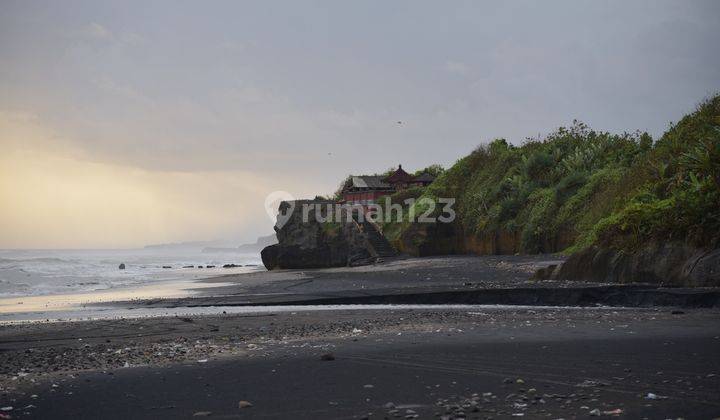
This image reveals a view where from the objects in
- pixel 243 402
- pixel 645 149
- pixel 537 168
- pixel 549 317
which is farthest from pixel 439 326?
pixel 537 168

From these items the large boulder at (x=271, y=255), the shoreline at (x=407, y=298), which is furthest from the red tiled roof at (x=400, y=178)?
the shoreline at (x=407, y=298)

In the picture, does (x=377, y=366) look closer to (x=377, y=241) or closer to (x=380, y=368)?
(x=380, y=368)

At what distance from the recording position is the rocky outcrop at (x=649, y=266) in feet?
49.1

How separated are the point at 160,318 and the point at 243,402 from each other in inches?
357

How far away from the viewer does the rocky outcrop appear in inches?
589

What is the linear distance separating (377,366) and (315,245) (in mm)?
36849

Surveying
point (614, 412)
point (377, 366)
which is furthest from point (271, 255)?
point (614, 412)

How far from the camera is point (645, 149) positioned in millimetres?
35875

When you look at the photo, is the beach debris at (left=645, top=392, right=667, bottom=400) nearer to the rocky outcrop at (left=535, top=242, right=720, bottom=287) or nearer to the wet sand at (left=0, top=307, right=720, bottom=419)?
the wet sand at (left=0, top=307, right=720, bottom=419)

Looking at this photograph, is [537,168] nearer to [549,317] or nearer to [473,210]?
[473,210]

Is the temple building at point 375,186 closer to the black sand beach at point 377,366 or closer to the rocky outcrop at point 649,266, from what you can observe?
the rocky outcrop at point 649,266

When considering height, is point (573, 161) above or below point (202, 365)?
above

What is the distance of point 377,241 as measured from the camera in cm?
4509

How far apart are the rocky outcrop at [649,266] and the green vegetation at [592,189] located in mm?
345
